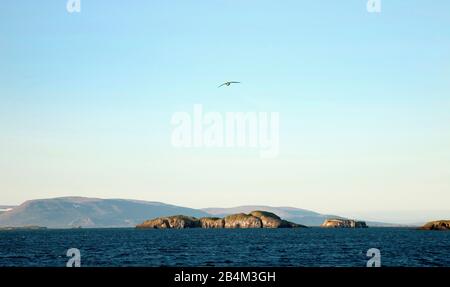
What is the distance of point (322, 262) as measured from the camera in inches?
4070
